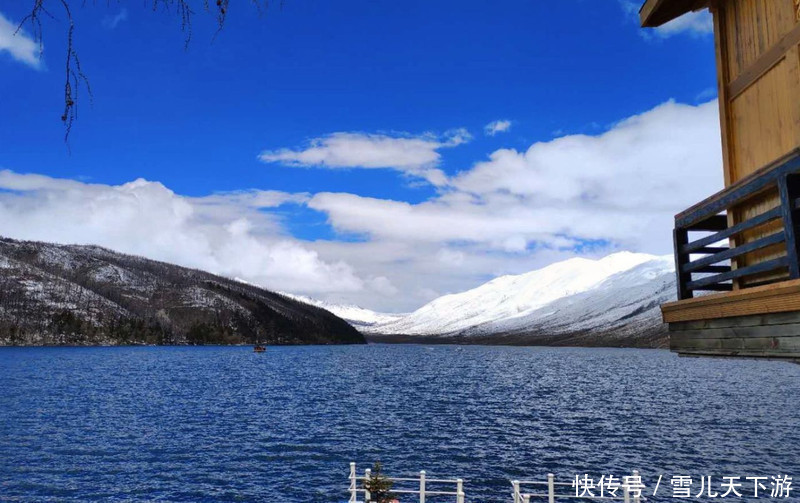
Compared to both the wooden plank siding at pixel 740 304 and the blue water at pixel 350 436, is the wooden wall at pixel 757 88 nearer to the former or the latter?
the wooden plank siding at pixel 740 304

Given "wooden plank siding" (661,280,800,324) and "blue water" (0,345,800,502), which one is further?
"blue water" (0,345,800,502)

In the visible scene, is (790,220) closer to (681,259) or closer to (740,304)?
(740,304)

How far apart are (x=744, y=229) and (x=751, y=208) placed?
2.14 m

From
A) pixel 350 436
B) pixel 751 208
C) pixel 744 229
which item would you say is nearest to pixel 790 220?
pixel 744 229

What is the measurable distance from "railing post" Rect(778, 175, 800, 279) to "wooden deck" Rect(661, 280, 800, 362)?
0.26m

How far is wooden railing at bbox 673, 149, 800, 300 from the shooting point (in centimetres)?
906

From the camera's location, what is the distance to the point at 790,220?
895 cm

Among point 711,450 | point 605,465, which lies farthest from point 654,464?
point 711,450

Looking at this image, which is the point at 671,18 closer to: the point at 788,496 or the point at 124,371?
the point at 788,496

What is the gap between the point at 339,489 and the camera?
3788cm

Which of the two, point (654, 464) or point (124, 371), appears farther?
point (124, 371)

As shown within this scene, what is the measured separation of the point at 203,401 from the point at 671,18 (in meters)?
81.1

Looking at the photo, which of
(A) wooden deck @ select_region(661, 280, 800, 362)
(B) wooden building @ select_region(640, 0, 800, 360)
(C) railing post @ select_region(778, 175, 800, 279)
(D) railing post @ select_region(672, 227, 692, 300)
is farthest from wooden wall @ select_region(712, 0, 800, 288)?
(C) railing post @ select_region(778, 175, 800, 279)

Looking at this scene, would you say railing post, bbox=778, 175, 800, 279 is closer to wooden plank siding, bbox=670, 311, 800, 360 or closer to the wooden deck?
the wooden deck
